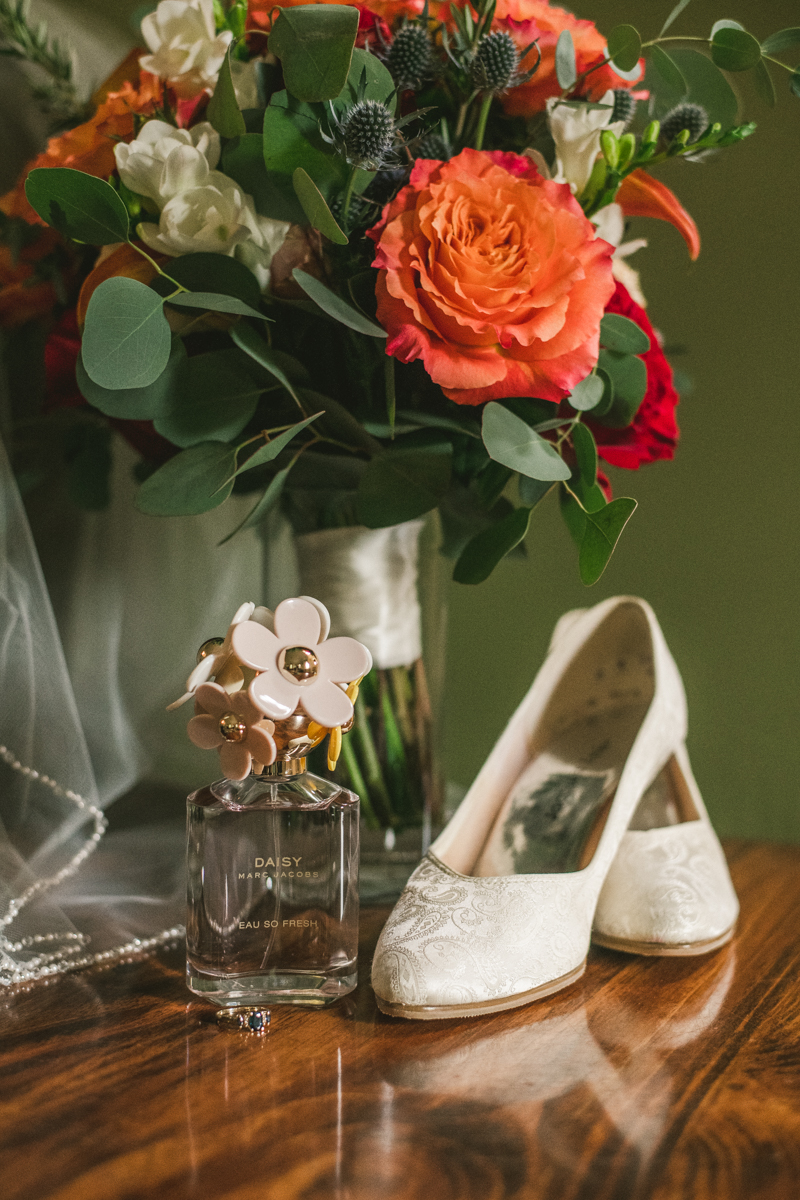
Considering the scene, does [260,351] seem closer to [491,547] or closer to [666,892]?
[491,547]

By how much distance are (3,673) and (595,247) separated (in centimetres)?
45

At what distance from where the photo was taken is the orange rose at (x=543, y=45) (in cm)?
59

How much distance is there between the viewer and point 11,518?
24.7 inches

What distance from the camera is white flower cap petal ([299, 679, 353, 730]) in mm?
476

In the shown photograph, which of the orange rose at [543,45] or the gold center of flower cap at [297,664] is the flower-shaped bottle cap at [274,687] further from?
the orange rose at [543,45]

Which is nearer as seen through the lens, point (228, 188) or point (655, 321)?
point (228, 188)

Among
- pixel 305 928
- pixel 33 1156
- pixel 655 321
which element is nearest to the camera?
pixel 33 1156

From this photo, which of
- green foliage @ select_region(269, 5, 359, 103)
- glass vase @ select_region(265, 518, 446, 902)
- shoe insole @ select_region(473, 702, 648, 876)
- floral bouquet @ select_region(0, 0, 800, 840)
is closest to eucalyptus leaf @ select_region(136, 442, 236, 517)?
floral bouquet @ select_region(0, 0, 800, 840)

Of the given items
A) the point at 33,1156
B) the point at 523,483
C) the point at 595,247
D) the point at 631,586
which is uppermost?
the point at 595,247

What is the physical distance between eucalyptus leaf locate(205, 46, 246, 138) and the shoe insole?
0.51 m

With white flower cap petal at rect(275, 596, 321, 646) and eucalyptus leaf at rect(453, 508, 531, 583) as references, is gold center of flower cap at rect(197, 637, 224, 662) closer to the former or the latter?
white flower cap petal at rect(275, 596, 321, 646)

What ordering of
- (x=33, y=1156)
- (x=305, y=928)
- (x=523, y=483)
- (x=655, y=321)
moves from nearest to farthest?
(x=33, y=1156), (x=305, y=928), (x=523, y=483), (x=655, y=321)

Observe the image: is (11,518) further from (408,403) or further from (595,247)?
(595,247)

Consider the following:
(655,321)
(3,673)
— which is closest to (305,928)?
(3,673)
